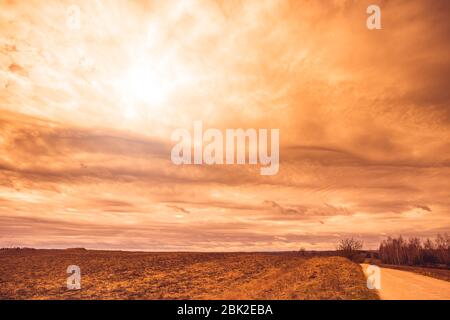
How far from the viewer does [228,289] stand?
78.3ft

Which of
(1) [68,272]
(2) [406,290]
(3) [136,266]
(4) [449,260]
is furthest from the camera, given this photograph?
(4) [449,260]

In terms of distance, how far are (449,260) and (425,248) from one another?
31.0ft

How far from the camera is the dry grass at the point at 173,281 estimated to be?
22.0 meters

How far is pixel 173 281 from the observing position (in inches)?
1074

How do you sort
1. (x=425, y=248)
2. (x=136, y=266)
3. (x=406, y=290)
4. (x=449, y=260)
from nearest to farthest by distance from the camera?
(x=406, y=290), (x=136, y=266), (x=449, y=260), (x=425, y=248)

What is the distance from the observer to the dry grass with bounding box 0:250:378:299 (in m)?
22.0
